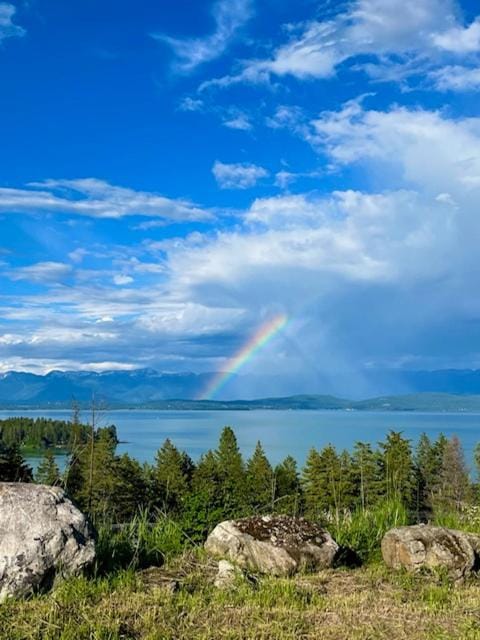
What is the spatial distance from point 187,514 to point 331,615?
321 centimetres

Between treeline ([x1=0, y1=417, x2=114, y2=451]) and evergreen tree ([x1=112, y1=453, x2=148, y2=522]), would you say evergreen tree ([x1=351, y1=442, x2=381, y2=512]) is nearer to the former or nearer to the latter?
evergreen tree ([x1=112, y1=453, x2=148, y2=522])

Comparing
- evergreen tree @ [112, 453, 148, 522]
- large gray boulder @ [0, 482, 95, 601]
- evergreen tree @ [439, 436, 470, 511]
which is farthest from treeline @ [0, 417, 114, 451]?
large gray boulder @ [0, 482, 95, 601]

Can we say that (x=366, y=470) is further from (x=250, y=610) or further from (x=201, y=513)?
(x=250, y=610)

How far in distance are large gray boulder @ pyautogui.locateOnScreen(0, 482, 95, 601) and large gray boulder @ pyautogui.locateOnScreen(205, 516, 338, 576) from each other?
1.47 meters

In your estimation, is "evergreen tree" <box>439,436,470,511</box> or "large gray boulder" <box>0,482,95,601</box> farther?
"evergreen tree" <box>439,436,470,511</box>

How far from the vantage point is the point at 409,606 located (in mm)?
5316

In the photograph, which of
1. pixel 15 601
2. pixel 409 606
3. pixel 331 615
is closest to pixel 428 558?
pixel 409 606

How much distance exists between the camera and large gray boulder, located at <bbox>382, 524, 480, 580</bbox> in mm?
6445

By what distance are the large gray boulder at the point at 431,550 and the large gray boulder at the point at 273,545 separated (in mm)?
634

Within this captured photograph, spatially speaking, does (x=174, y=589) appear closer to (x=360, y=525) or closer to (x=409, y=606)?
(x=409, y=606)

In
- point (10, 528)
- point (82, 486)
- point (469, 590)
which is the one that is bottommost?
point (82, 486)

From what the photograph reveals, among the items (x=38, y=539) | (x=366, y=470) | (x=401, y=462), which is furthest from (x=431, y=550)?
(x=366, y=470)

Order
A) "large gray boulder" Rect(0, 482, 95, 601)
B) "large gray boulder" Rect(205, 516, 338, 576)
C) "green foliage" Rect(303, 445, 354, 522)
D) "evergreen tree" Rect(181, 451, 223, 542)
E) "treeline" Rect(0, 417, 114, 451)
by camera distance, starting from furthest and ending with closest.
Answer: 1. "treeline" Rect(0, 417, 114, 451)
2. "green foliage" Rect(303, 445, 354, 522)
3. "evergreen tree" Rect(181, 451, 223, 542)
4. "large gray boulder" Rect(205, 516, 338, 576)
5. "large gray boulder" Rect(0, 482, 95, 601)

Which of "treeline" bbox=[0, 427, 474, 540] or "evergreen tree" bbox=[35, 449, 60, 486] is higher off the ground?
"evergreen tree" bbox=[35, 449, 60, 486]
